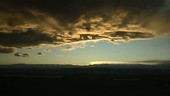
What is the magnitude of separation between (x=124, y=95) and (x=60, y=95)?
27.0 ft

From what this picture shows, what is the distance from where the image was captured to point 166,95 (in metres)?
40.8

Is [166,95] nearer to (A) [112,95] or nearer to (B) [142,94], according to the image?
(B) [142,94]

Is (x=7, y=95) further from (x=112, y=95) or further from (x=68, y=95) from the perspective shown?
(x=112, y=95)

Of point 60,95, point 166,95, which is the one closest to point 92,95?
point 60,95

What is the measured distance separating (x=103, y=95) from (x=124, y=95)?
2.73m

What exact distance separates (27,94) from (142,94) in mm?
14884

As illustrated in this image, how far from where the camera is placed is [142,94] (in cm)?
4100

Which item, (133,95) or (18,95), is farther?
(133,95)

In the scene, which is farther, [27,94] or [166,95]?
[166,95]

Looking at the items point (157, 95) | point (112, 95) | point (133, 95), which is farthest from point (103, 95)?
point (157, 95)

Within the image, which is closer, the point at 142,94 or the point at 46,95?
the point at 46,95

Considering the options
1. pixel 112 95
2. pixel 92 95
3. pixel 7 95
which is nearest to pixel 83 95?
pixel 92 95

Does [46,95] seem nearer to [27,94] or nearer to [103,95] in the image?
[27,94]

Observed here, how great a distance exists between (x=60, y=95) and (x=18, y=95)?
197 inches
